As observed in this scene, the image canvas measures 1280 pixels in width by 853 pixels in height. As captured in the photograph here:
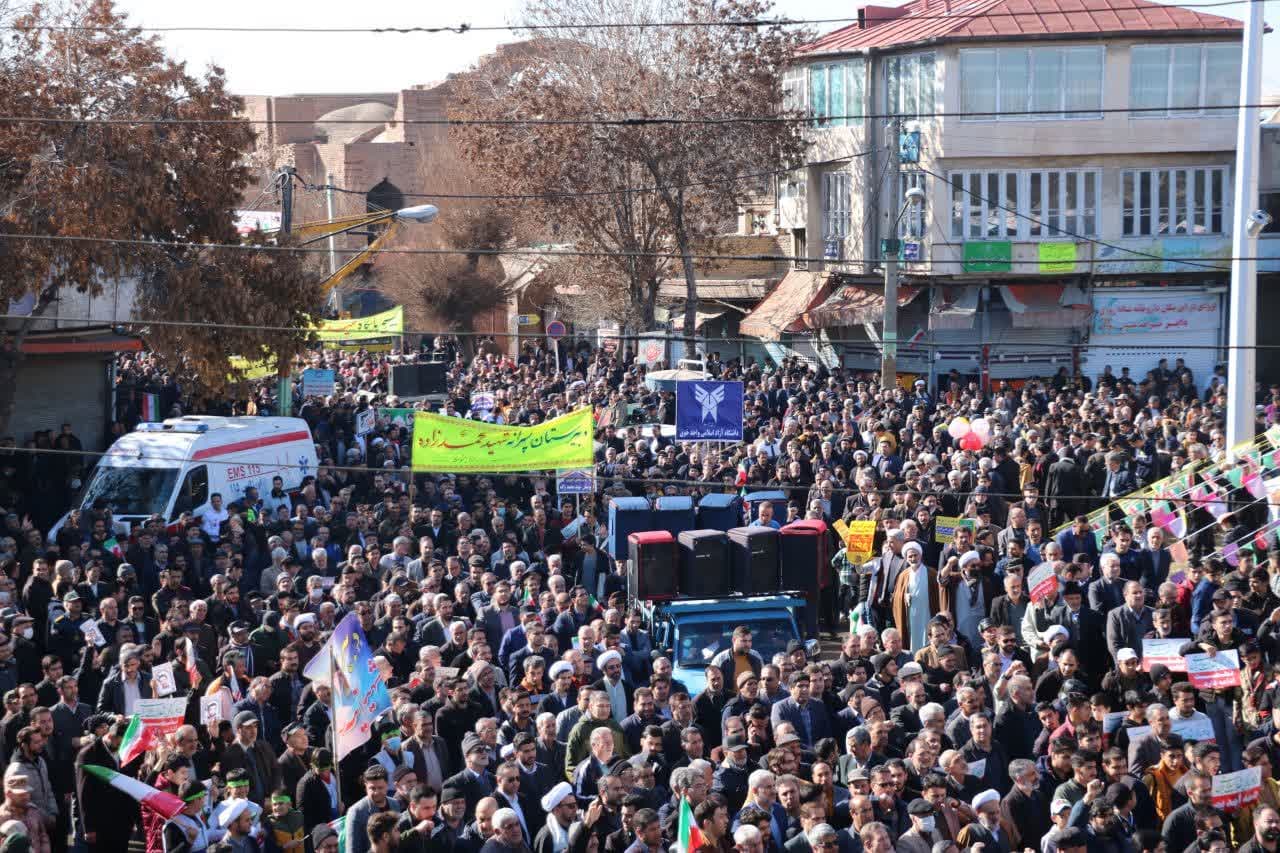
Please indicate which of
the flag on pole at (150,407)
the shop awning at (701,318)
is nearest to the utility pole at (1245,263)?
the flag on pole at (150,407)

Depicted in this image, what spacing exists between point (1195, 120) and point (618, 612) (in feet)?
89.5

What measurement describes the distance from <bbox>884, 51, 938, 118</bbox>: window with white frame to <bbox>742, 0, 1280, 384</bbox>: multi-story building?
0.05 meters

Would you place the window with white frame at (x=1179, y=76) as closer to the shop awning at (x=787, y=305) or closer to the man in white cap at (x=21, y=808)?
the shop awning at (x=787, y=305)

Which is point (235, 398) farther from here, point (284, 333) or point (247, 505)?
point (247, 505)

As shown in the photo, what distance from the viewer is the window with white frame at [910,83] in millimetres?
37594

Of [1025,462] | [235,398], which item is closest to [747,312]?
[235,398]

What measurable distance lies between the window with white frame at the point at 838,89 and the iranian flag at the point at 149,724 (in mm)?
30154

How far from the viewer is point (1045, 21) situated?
3719 cm

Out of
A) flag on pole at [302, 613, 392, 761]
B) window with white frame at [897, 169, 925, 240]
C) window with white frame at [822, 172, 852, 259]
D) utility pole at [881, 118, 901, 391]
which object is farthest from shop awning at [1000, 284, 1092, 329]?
flag on pole at [302, 613, 392, 761]

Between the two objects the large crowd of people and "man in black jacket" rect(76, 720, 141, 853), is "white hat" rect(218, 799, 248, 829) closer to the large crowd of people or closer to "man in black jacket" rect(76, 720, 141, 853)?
the large crowd of people

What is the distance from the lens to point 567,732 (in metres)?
11.5

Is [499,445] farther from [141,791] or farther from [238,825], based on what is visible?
[238,825]

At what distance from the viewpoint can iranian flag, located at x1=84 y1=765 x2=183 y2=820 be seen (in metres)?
9.44

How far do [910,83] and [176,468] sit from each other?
77.1 ft
